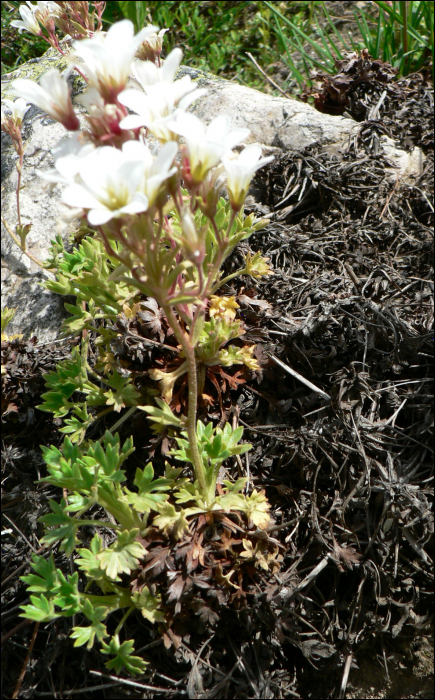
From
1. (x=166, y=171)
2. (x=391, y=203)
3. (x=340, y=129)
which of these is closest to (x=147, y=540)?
(x=166, y=171)

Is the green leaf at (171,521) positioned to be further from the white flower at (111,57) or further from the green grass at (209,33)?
the green grass at (209,33)

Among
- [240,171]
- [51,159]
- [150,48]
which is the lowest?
[51,159]

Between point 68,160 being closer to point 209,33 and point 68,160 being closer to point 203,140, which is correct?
point 203,140

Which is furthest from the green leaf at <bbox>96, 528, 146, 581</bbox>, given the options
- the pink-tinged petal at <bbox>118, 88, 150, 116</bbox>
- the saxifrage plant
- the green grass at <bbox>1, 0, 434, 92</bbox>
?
the green grass at <bbox>1, 0, 434, 92</bbox>

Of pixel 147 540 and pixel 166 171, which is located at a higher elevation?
pixel 166 171

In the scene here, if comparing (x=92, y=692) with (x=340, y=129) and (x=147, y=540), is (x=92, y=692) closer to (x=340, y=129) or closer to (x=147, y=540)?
(x=147, y=540)

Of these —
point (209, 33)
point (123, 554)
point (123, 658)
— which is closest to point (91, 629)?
point (123, 658)

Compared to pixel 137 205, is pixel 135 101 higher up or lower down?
higher up
